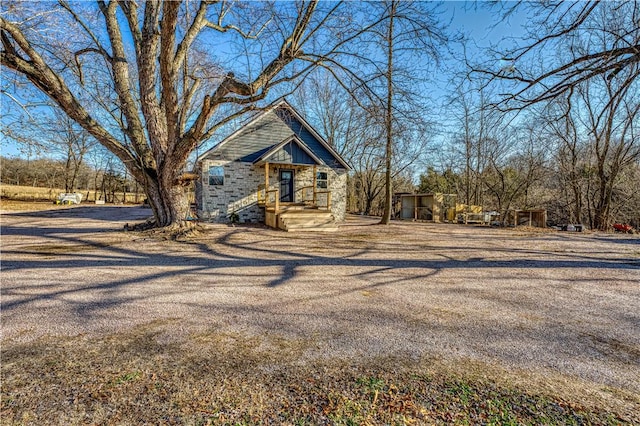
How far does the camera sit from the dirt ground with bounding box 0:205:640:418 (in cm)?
238

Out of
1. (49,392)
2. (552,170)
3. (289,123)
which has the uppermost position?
(289,123)

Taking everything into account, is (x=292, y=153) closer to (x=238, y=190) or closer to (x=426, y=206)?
(x=238, y=190)

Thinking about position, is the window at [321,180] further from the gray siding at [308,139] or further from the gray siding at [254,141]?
the gray siding at [254,141]

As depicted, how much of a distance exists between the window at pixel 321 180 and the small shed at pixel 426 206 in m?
6.14

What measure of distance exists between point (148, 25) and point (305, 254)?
7.00 meters

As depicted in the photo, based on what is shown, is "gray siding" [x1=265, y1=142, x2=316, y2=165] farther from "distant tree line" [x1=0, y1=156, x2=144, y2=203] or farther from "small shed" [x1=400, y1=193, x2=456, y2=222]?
"distant tree line" [x1=0, y1=156, x2=144, y2=203]

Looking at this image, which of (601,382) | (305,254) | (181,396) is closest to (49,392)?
(181,396)

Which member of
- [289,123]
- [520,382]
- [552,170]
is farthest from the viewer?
[552,170]

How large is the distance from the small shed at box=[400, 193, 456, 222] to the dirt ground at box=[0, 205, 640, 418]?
35.7ft

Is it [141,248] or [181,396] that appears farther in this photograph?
[141,248]

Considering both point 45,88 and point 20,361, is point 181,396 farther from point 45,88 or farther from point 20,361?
point 45,88

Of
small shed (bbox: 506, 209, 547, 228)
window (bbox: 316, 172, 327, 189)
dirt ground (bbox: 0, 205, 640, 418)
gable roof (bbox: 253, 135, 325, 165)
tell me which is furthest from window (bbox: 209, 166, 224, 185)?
small shed (bbox: 506, 209, 547, 228)

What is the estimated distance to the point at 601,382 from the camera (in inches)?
79.1

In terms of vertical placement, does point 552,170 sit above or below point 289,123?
below
